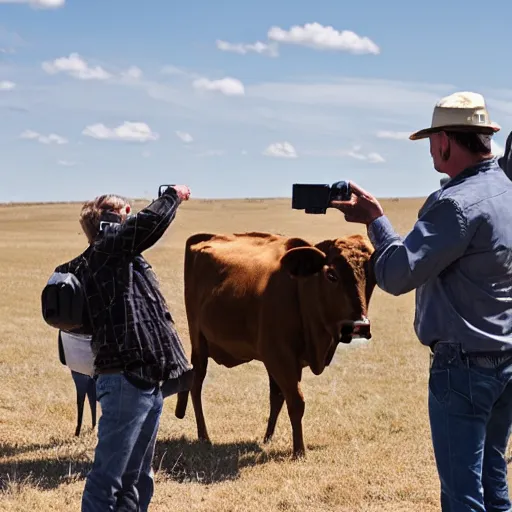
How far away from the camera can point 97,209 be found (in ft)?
16.3

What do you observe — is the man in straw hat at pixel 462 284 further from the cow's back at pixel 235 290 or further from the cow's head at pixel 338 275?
the cow's back at pixel 235 290

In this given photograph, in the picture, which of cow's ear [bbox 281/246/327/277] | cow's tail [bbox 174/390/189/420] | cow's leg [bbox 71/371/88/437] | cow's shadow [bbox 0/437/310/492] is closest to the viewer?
cow's shadow [bbox 0/437/310/492]

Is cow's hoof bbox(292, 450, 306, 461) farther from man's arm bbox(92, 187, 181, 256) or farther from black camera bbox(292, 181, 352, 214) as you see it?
black camera bbox(292, 181, 352, 214)

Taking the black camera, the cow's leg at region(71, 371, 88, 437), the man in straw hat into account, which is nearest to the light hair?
the black camera

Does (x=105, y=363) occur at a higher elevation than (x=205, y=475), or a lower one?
higher

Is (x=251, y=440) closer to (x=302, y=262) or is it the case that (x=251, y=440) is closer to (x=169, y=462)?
(x=169, y=462)

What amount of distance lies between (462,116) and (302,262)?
410 cm

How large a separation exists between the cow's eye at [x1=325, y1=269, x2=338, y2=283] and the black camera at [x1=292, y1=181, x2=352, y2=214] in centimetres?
331

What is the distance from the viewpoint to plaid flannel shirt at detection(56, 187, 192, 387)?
459 cm

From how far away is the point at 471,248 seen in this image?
11.8 feet

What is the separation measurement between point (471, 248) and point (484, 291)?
20cm

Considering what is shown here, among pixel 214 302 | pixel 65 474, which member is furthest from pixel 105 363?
pixel 214 302

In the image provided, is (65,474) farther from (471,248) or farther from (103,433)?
(471,248)

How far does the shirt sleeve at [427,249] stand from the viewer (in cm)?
348
